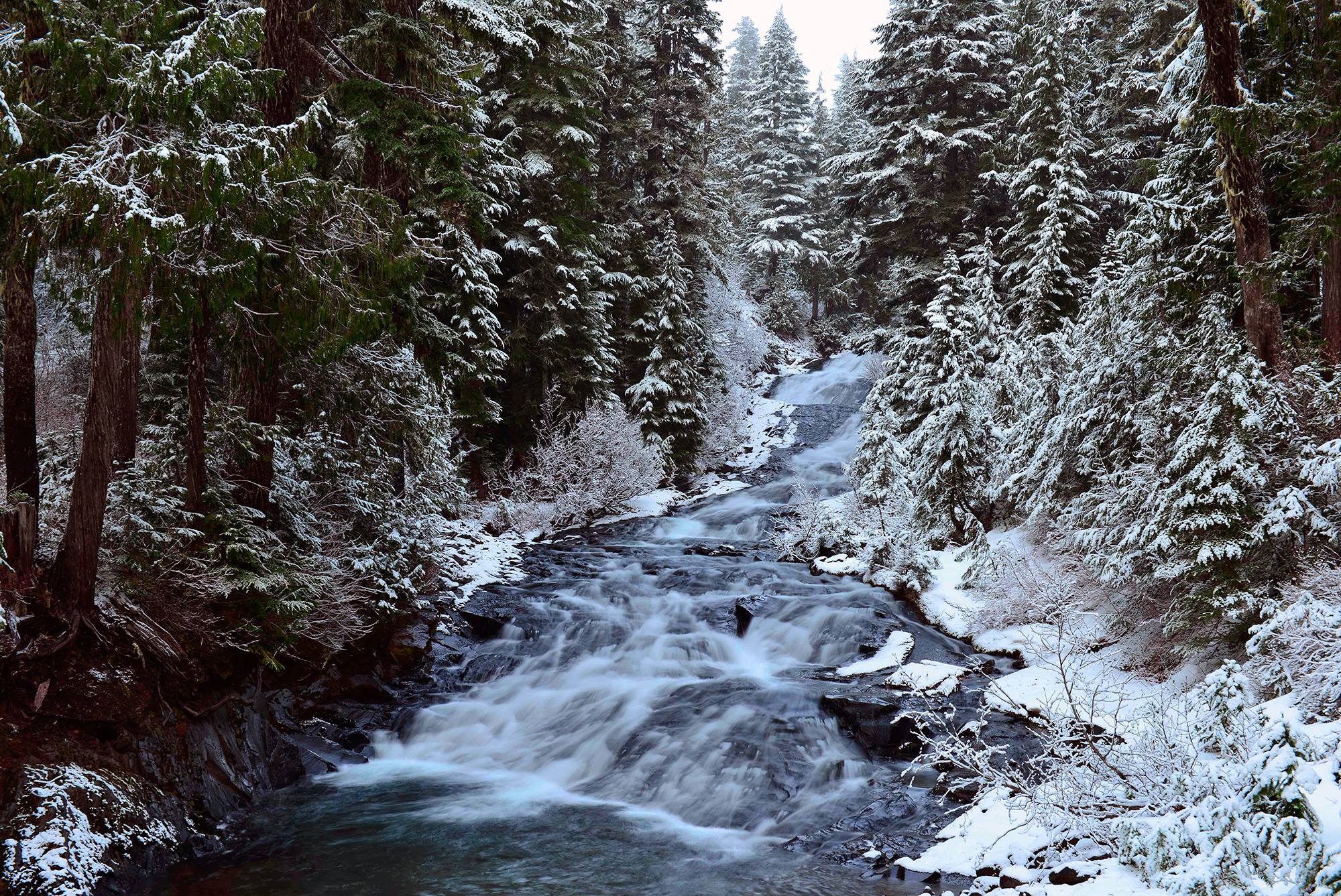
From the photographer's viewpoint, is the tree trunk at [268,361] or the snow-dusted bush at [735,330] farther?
the snow-dusted bush at [735,330]

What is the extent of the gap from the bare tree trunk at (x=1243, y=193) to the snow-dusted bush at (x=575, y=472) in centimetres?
1450

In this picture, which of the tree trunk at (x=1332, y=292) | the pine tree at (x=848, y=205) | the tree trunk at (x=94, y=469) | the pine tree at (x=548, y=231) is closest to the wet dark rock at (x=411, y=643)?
the tree trunk at (x=94, y=469)

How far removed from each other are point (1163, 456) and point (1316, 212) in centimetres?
302

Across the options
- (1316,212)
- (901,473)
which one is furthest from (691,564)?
(1316,212)

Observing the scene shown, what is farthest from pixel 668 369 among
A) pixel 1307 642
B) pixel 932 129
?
pixel 1307 642

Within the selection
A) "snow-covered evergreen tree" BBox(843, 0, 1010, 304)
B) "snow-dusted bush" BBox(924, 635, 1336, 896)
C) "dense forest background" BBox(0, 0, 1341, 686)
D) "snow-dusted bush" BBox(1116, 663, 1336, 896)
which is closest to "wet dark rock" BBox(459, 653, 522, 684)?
"dense forest background" BBox(0, 0, 1341, 686)

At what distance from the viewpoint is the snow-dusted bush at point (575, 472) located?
20375 millimetres

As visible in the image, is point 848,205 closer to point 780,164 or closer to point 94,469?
point 94,469

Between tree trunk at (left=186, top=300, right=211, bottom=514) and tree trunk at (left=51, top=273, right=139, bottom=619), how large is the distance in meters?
1.35

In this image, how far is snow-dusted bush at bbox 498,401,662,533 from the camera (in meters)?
20.4

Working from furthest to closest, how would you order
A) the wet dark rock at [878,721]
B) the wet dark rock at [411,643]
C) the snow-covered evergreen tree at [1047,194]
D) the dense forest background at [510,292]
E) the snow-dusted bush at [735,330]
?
the snow-dusted bush at [735,330] < the snow-covered evergreen tree at [1047,194] < the wet dark rock at [411,643] < the wet dark rock at [878,721] < the dense forest background at [510,292]

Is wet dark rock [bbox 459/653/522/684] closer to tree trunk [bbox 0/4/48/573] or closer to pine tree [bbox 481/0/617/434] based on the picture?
tree trunk [bbox 0/4/48/573]

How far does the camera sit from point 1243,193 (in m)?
9.21

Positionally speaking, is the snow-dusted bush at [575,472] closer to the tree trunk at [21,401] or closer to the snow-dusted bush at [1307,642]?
the tree trunk at [21,401]
